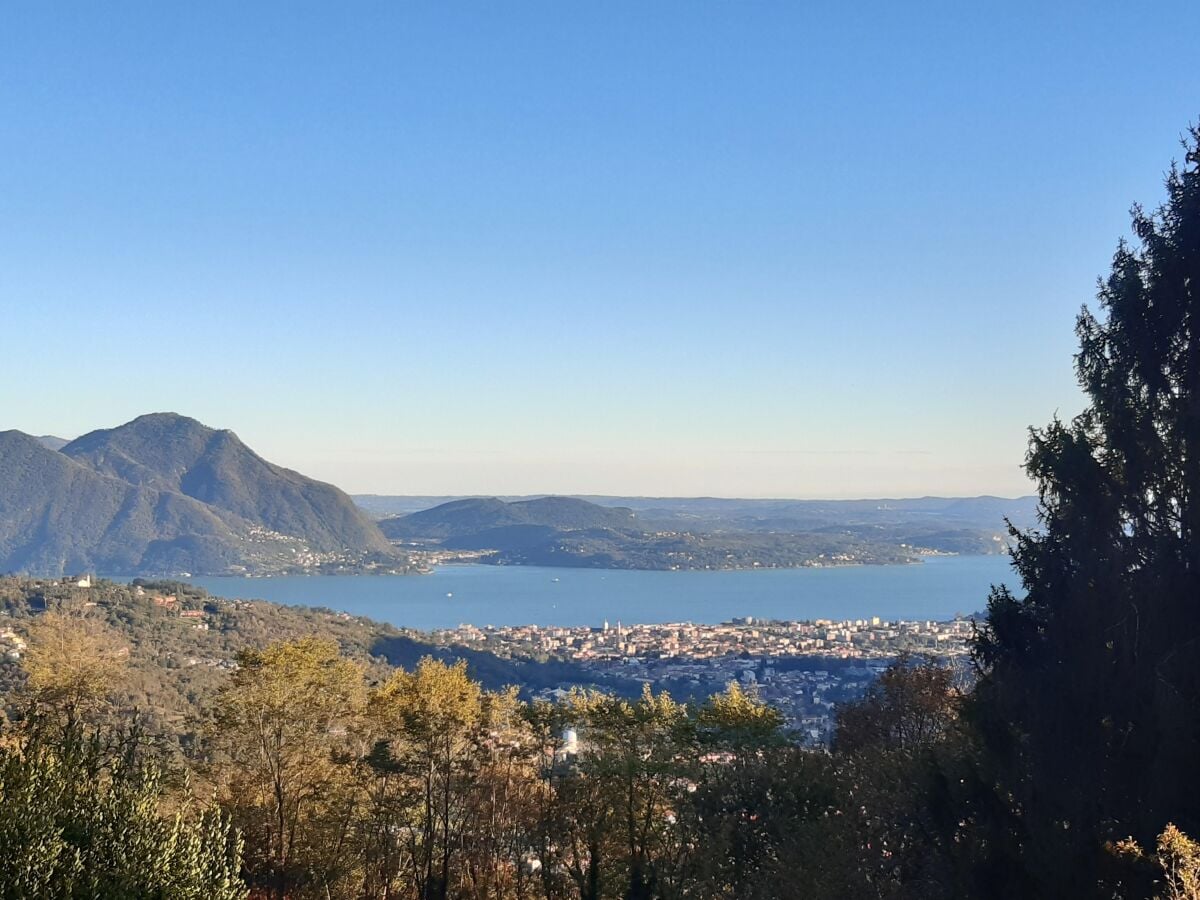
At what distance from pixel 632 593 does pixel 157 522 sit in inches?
3521

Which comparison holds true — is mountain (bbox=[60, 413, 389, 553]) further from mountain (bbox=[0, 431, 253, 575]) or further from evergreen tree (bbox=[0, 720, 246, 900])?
evergreen tree (bbox=[0, 720, 246, 900])

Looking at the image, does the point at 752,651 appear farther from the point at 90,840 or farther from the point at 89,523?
the point at 89,523

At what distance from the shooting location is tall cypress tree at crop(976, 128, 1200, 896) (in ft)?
23.6

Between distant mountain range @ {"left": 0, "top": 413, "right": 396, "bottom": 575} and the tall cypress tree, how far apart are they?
497 feet

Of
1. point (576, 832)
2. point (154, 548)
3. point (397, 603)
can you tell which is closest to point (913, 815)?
point (576, 832)

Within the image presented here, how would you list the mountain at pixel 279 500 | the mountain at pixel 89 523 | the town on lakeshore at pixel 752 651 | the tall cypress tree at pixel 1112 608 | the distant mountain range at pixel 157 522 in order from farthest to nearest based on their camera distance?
the mountain at pixel 279 500
the distant mountain range at pixel 157 522
the mountain at pixel 89 523
the town on lakeshore at pixel 752 651
the tall cypress tree at pixel 1112 608

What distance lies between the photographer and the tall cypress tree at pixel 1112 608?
7.20m

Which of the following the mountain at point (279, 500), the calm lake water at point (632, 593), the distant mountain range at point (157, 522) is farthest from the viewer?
the mountain at point (279, 500)

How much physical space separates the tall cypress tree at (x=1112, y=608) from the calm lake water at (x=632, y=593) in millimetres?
82060

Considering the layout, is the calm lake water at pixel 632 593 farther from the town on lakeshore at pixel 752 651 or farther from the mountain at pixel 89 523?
the mountain at pixel 89 523

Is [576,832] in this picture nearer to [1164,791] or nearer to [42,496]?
[1164,791]

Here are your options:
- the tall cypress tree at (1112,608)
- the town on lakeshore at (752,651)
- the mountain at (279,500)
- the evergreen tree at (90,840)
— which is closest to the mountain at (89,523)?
the mountain at (279,500)

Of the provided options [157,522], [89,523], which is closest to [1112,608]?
[157,522]

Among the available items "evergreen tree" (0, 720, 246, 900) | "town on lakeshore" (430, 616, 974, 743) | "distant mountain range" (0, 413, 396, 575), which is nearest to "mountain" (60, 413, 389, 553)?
"distant mountain range" (0, 413, 396, 575)
